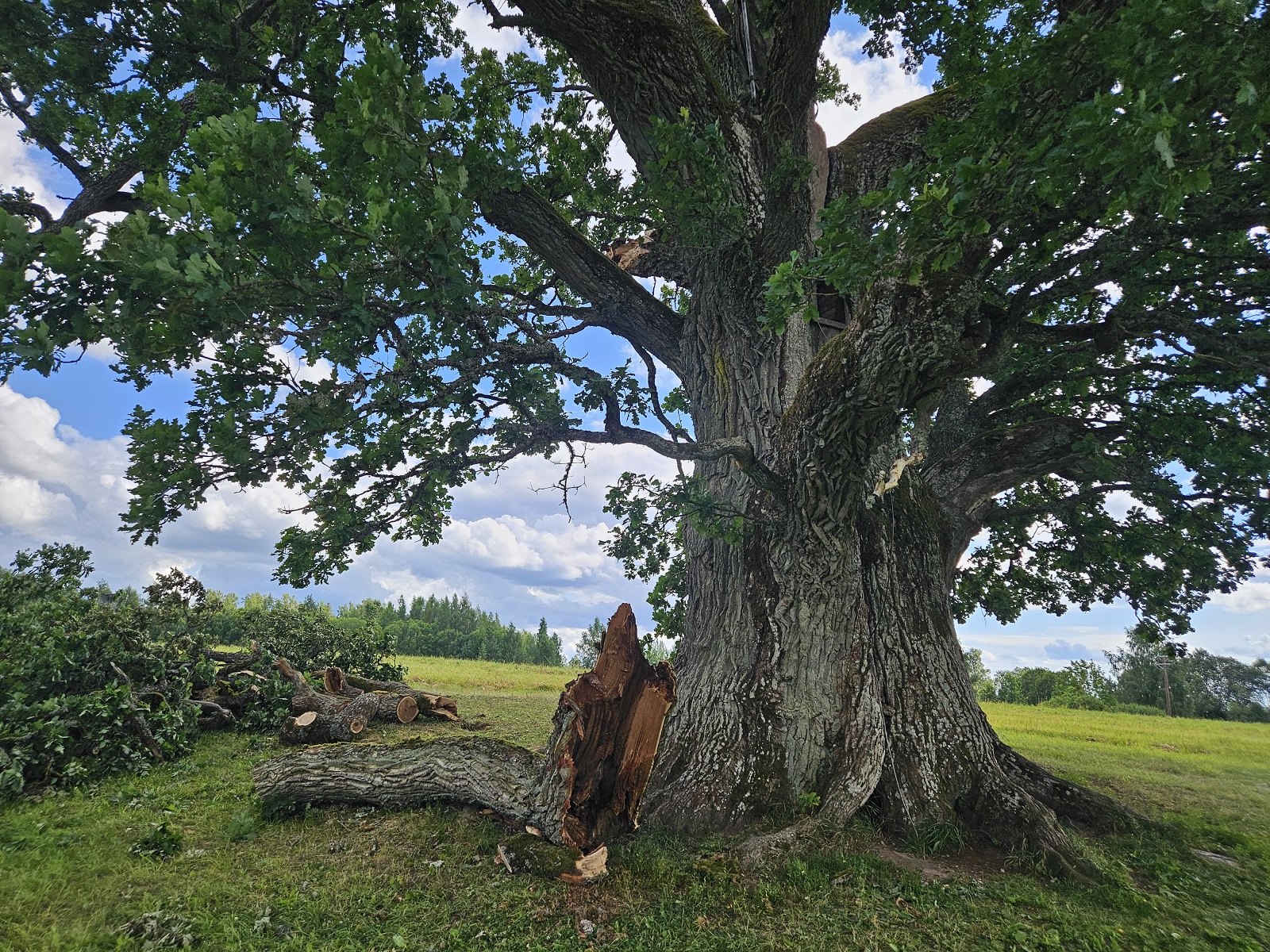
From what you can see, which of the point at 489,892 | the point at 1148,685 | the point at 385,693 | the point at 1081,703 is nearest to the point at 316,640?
the point at 385,693

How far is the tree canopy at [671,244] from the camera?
391 cm

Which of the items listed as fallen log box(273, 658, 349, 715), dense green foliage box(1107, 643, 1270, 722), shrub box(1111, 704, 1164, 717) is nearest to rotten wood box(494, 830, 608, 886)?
fallen log box(273, 658, 349, 715)

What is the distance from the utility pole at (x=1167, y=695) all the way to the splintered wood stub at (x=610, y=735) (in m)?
66.4

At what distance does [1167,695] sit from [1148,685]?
1029 centimetres

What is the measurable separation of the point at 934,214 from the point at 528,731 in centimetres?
1151

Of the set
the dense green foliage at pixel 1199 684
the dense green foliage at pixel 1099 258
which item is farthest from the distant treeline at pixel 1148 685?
the dense green foliage at pixel 1099 258

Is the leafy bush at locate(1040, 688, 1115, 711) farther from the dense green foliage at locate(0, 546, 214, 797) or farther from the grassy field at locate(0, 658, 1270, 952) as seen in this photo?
the dense green foliage at locate(0, 546, 214, 797)

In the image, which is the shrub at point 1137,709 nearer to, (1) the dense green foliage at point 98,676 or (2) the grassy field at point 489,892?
(2) the grassy field at point 489,892

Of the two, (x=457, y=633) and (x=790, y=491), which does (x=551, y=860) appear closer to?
(x=790, y=491)

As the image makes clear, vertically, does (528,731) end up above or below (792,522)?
below

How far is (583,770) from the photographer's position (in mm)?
5727

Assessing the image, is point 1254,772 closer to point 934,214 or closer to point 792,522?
point 792,522

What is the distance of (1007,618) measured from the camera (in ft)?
44.0

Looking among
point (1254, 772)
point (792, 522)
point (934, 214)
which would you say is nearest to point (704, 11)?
point (934, 214)
